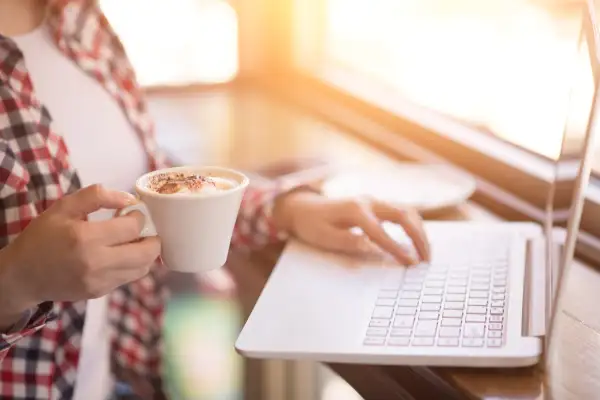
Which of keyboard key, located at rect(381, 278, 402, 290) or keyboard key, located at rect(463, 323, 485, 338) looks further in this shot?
keyboard key, located at rect(381, 278, 402, 290)

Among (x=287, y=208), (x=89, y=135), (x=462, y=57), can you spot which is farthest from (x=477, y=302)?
(x=462, y=57)

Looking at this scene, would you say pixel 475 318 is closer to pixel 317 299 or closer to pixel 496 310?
pixel 496 310

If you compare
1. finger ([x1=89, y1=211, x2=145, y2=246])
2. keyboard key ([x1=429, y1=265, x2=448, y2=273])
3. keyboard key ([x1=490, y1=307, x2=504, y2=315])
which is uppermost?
finger ([x1=89, y1=211, x2=145, y2=246])

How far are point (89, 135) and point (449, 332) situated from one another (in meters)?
0.57

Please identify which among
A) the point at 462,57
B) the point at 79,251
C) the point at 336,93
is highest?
the point at 79,251

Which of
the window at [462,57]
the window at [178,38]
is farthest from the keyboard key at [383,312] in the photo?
the window at [178,38]

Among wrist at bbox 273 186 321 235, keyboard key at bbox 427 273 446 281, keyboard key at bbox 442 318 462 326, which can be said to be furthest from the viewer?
wrist at bbox 273 186 321 235

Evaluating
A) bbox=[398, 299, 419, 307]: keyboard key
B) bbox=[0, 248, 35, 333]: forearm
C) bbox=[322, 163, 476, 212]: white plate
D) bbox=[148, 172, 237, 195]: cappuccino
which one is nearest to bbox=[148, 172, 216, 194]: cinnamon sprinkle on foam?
bbox=[148, 172, 237, 195]: cappuccino

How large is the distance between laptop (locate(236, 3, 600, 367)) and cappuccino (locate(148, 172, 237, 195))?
156 millimetres

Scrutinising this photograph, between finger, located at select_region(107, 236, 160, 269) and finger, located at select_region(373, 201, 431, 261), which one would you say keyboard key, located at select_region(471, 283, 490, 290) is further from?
finger, located at select_region(107, 236, 160, 269)

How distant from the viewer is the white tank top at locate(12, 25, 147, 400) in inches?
38.6

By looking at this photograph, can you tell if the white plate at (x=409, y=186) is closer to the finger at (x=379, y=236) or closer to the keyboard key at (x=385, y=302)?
the finger at (x=379, y=236)

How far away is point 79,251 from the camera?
0.62 meters

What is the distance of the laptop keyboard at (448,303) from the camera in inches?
27.6
